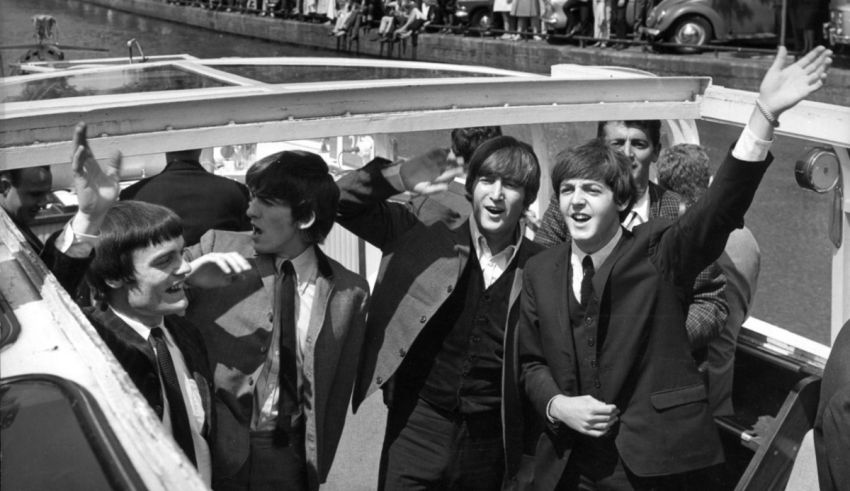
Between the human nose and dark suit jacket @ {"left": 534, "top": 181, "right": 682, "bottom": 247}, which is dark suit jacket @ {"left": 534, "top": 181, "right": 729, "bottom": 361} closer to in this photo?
dark suit jacket @ {"left": 534, "top": 181, "right": 682, "bottom": 247}

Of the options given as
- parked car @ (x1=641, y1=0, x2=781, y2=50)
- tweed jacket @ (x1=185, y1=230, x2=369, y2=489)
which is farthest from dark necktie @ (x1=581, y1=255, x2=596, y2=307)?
parked car @ (x1=641, y1=0, x2=781, y2=50)

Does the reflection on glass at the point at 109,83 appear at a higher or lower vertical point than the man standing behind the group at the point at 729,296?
higher

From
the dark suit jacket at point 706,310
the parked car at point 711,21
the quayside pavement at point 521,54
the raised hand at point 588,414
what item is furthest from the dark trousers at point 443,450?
the parked car at point 711,21

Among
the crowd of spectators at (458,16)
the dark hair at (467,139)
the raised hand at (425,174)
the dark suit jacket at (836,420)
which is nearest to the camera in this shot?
the dark suit jacket at (836,420)

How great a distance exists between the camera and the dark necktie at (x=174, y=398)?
222 centimetres

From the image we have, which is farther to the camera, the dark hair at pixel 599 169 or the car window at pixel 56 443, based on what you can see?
the dark hair at pixel 599 169

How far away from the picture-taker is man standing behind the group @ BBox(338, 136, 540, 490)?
2.80m

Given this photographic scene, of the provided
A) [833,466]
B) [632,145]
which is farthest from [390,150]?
[833,466]

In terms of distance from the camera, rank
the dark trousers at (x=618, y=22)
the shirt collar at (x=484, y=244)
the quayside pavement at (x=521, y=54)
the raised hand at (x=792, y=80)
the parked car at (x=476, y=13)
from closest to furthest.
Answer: the raised hand at (x=792, y=80)
the shirt collar at (x=484, y=244)
the quayside pavement at (x=521, y=54)
the dark trousers at (x=618, y=22)
the parked car at (x=476, y=13)

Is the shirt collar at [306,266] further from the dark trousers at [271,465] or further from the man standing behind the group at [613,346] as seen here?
the man standing behind the group at [613,346]

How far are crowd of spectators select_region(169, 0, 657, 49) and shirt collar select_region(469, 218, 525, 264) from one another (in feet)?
59.3

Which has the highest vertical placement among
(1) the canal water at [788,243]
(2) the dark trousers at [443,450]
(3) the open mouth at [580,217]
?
(3) the open mouth at [580,217]

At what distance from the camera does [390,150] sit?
15.1 ft

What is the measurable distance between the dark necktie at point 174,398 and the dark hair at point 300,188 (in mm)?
480
